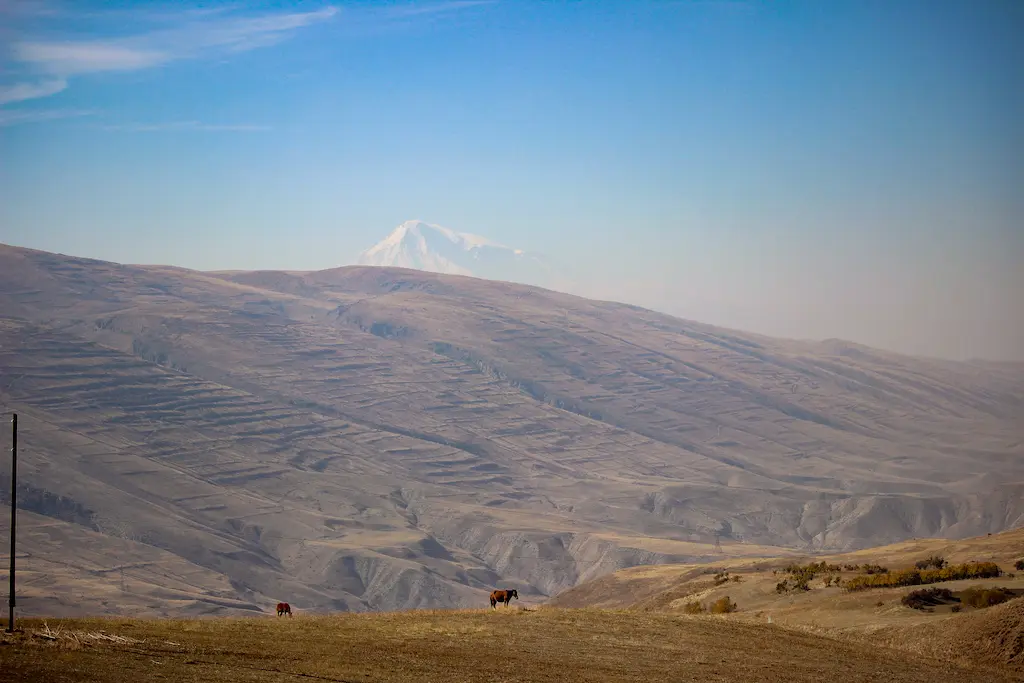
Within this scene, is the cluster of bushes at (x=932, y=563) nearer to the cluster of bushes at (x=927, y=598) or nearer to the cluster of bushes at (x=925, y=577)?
the cluster of bushes at (x=925, y=577)

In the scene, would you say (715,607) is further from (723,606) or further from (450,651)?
(450,651)

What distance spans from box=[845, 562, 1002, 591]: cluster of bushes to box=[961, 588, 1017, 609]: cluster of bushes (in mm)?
3520

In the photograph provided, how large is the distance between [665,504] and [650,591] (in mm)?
131175

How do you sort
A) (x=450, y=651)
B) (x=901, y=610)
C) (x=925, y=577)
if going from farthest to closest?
(x=925, y=577)
(x=901, y=610)
(x=450, y=651)

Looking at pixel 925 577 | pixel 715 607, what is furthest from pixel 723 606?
pixel 925 577

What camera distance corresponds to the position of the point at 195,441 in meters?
196

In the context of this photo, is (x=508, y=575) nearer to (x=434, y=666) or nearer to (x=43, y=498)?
(x=43, y=498)

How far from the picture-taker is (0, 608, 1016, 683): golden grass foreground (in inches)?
741

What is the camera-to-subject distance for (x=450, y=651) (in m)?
22.5

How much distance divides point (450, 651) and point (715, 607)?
59.0 ft

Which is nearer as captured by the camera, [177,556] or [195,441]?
[177,556]

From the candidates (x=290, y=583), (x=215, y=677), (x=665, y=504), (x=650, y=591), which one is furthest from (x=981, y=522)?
(x=215, y=677)

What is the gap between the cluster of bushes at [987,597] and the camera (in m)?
29.4

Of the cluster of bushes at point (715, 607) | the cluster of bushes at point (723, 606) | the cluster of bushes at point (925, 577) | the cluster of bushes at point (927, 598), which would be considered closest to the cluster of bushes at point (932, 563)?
the cluster of bushes at point (925, 577)
